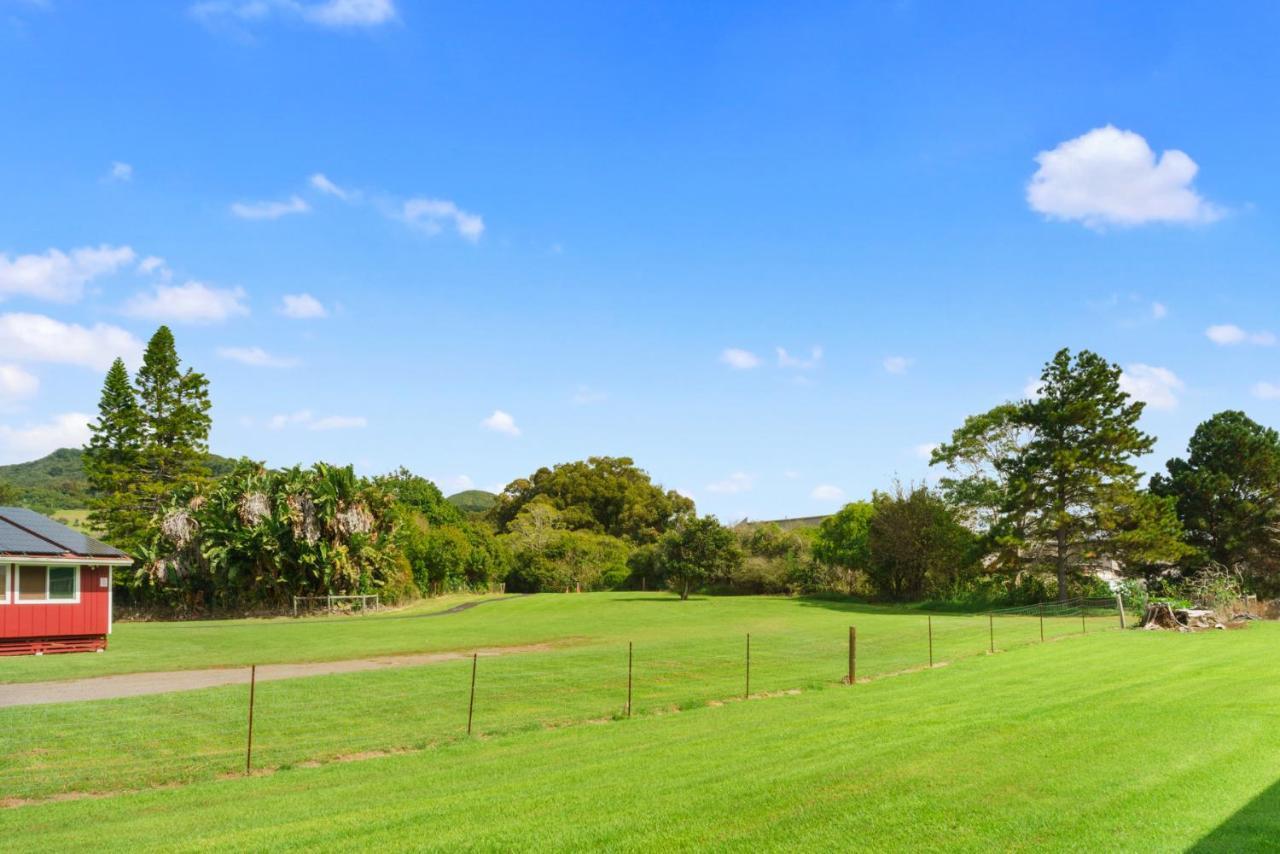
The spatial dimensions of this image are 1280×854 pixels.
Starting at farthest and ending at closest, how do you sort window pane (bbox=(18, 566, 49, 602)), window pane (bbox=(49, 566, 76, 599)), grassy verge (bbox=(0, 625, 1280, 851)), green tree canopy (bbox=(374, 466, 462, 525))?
green tree canopy (bbox=(374, 466, 462, 525)), window pane (bbox=(49, 566, 76, 599)), window pane (bbox=(18, 566, 49, 602)), grassy verge (bbox=(0, 625, 1280, 851))

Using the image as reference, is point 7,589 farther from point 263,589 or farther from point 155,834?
point 155,834

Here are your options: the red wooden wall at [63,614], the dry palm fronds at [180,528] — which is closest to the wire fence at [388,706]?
the red wooden wall at [63,614]

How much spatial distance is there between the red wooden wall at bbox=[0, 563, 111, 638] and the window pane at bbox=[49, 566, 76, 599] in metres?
0.26

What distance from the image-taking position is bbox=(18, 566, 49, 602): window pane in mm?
26578

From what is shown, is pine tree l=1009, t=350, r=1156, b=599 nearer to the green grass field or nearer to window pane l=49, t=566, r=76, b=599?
the green grass field

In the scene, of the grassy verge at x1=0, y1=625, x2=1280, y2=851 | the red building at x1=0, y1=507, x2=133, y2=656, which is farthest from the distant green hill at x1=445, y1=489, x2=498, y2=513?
the grassy verge at x1=0, y1=625, x2=1280, y2=851

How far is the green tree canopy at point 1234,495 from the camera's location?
43.3 m

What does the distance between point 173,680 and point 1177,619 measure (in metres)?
30.7

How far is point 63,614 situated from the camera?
27.1 meters

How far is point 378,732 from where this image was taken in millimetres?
13719

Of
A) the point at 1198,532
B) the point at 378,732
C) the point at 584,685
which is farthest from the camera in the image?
the point at 1198,532

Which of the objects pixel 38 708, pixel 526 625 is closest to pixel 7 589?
pixel 38 708

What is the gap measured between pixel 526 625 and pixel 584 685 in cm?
1910

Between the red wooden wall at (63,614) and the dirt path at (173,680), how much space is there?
7.85m
